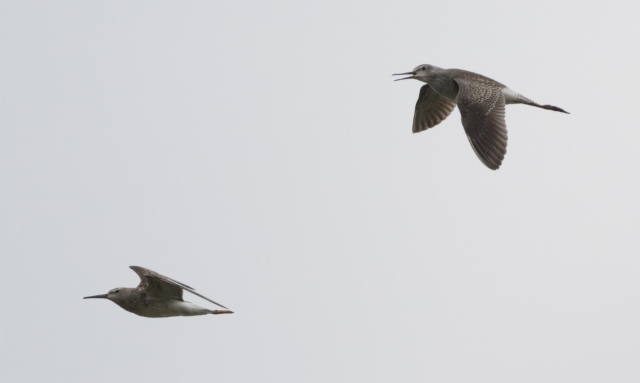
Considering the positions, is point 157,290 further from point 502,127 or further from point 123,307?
point 502,127

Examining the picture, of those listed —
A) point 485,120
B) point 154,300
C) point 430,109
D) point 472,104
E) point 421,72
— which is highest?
point 421,72

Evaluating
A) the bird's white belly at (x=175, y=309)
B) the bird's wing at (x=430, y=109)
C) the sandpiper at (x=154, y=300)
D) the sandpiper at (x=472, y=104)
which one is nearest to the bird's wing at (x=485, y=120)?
the sandpiper at (x=472, y=104)

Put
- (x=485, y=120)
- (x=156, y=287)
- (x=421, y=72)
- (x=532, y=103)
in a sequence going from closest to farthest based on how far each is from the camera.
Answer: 1. (x=156, y=287)
2. (x=485, y=120)
3. (x=532, y=103)
4. (x=421, y=72)

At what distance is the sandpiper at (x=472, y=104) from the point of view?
18172 millimetres

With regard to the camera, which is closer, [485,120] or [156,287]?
[156,287]

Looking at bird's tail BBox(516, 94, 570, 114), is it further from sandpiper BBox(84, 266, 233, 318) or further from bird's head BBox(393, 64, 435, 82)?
sandpiper BBox(84, 266, 233, 318)

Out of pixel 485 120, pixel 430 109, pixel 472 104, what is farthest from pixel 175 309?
pixel 430 109

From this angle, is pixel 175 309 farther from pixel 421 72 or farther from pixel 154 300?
pixel 421 72

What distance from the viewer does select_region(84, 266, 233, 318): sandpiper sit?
16.6 m

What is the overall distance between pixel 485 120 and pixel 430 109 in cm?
485

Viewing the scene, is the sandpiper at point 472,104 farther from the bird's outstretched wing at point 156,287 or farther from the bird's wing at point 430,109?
the bird's outstretched wing at point 156,287

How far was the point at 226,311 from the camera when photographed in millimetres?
16688

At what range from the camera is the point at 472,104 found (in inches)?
755

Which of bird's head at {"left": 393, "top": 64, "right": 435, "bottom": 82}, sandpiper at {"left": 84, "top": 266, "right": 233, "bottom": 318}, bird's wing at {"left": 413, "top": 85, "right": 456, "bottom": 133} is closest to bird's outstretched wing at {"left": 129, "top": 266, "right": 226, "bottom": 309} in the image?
sandpiper at {"left": 84, "top": 266, "right": 233, "bottom": 318}
